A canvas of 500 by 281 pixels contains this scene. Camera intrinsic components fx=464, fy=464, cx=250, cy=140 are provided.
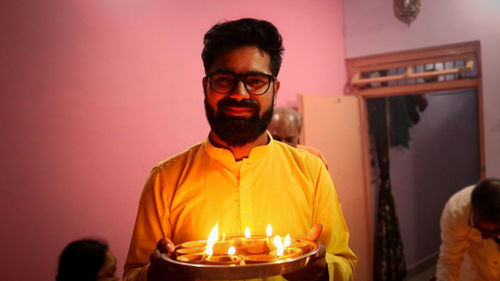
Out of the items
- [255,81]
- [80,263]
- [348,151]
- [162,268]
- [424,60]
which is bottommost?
[80,263]

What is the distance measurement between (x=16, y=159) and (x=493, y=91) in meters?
4.04

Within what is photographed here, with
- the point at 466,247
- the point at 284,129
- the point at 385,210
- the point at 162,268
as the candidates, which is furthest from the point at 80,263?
the point at 385,210

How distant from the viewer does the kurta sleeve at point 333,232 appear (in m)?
1.42

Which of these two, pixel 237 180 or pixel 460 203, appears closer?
pixel 237 180

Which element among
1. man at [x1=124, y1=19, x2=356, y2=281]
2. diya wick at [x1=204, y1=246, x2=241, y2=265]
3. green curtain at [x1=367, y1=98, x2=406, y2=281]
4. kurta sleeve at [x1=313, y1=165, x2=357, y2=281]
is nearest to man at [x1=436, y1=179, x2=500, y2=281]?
kurta sleeve at [x1=313, y1=165, x2=357, y2=281]

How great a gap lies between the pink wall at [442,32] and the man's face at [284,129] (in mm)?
2238

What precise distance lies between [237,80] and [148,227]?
20.8 inches

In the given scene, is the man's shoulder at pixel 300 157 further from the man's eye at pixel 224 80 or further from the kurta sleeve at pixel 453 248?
the kurta sleeve at pixel 453 248

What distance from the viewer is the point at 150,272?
1.14 meters

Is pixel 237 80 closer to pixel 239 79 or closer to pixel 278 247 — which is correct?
pixel 239 79

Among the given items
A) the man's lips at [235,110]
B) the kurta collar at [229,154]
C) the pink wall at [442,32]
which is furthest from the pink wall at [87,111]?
the pink wall at [442,32]

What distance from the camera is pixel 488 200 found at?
256cm

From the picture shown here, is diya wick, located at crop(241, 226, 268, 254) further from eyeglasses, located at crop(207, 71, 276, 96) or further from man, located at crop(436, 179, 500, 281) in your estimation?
man, located at crop(436, 179, 500, 281)

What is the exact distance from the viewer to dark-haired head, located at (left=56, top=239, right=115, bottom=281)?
1842mm
